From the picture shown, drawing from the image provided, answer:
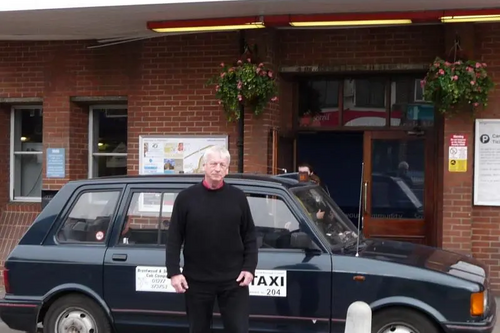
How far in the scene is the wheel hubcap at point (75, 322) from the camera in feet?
20.1

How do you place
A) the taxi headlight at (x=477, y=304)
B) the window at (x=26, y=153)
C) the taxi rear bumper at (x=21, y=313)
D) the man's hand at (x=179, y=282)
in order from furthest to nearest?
the window at (x=26, y=153)
the taxi rear bumper at (x=21, y=313)
the taxi headlight at (x=477, y=304)
the man's hand at (x=179, y=282)

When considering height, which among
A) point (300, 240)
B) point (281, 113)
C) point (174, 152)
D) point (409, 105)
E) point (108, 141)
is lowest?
point (300, 240)

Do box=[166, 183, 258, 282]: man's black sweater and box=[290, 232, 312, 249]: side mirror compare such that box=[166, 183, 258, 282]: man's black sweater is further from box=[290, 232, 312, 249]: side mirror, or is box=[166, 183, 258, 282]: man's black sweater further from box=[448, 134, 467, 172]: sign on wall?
box=[448, 134, 467, 172]: sign on wall

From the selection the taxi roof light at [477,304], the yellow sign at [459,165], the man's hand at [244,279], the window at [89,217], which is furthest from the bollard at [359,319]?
the yellow sign at [459,165]

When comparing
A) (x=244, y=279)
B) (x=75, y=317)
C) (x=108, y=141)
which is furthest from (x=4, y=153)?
(x=244, y=279)

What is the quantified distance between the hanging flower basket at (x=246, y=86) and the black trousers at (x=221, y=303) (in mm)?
4540

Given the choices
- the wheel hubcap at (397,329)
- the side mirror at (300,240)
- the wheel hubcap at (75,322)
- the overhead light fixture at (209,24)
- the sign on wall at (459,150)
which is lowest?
the wheel hubcap at (75,322)

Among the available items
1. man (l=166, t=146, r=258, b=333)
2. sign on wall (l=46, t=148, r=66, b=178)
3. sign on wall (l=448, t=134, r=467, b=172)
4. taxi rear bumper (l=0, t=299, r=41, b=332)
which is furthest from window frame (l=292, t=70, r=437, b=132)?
man (l=166, t=146, r=258, b=333)

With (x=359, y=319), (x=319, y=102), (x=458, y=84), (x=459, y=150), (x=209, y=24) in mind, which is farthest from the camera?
(x=319, y=102)

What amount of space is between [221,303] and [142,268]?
1314mm

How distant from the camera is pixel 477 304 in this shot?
5.47 meters

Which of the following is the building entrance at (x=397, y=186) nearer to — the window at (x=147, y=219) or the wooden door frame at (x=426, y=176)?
the wooden door frame at (x=426, y=176)

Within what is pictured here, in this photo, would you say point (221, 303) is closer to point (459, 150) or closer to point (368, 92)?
point (459, 150)

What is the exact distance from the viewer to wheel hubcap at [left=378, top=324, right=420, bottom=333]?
5500 mm
